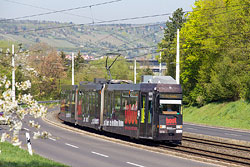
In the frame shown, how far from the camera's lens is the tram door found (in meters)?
23.8

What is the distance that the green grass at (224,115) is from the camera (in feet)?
141

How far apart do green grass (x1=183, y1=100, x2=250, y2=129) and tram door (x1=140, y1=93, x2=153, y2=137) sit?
18341mm

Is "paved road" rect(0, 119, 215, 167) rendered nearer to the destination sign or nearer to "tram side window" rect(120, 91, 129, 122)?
"tram side window" rect(120, 91, 129, 122)

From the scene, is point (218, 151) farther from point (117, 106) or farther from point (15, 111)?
point (15, 111)

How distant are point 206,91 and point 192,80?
25.7 ft

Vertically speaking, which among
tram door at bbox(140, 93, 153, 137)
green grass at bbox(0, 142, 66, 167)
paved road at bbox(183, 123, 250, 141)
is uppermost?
tram door at bbox(140, 93, 153, 137)

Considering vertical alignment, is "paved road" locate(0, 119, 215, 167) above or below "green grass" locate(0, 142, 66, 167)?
below

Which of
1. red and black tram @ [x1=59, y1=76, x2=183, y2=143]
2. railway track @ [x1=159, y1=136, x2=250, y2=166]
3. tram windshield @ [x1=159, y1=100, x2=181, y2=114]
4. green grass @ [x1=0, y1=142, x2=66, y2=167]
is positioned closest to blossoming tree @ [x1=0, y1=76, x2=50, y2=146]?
green grass @ [x1=0, y1=142, x2=66, y2=167]

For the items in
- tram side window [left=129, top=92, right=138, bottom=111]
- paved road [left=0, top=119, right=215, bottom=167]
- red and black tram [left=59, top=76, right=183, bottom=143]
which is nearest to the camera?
paved road [left=0, top=119, right=215, bottom=167]

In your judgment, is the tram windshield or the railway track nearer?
the railway track

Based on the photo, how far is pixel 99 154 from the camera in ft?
69.2

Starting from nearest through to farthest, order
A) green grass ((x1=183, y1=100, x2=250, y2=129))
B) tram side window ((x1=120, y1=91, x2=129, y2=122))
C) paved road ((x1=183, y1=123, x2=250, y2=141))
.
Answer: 1. tram side window ((x1=120, y1=91, x2=129, y2=122))
2. paved road ((x1=183, y1=123, x2=250, y2=141))
3. green grass ((x1=183, y1=100, x2=250, y2=129))

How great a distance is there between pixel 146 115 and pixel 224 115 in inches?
981

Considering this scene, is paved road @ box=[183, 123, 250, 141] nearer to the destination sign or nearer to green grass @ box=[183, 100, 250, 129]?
green grass @ box=[183, 100, 250, 129]
